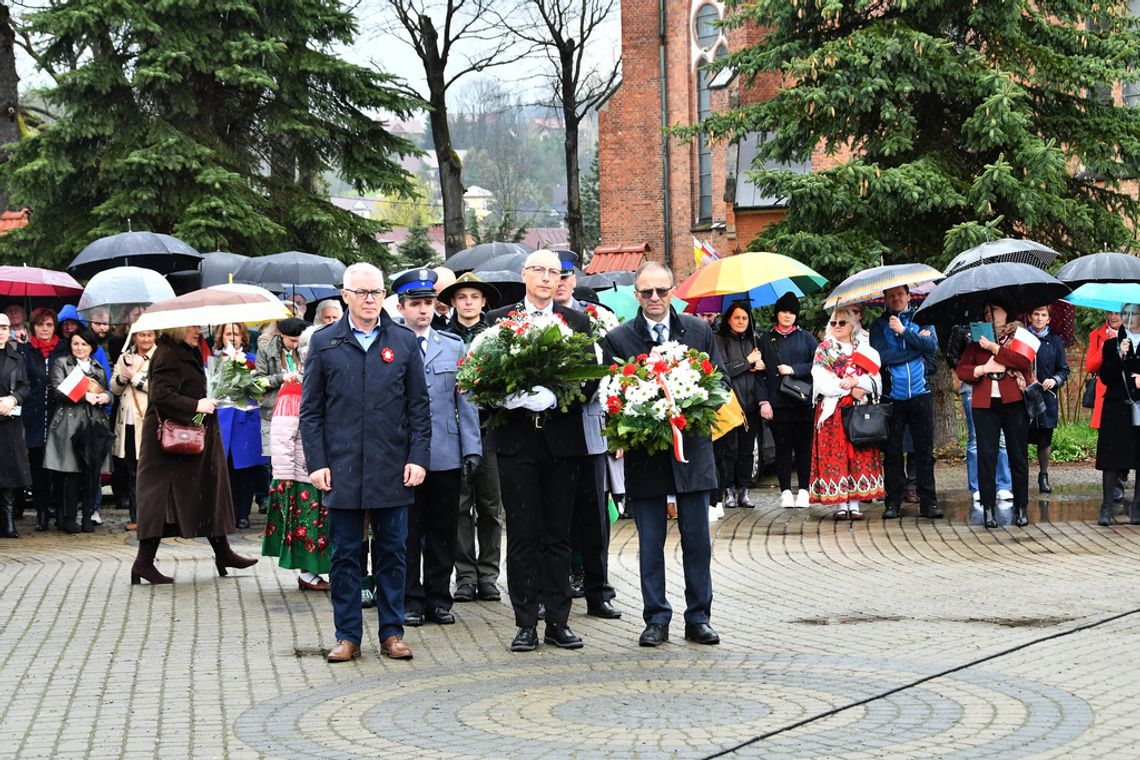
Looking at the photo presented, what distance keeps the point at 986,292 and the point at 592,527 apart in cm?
589

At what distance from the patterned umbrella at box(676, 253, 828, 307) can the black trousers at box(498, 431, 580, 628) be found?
6.39 metres


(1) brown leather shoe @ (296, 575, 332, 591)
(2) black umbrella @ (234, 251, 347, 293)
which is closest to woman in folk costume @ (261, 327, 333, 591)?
(1) brown leather shoe @ (296, 575, 332, 591)

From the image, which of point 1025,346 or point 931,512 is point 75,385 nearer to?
point 931,512

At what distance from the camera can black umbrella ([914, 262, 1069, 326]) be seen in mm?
13312

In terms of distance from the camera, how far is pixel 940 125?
20.8 meters

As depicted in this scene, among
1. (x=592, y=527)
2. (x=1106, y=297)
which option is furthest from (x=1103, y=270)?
(x=592, y=527)

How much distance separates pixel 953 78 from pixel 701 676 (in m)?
14.0

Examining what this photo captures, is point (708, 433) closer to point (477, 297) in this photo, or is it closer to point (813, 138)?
point (477, 297)

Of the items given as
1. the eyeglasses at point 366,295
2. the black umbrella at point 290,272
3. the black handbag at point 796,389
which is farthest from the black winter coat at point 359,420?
the black umbrella at point 290,272

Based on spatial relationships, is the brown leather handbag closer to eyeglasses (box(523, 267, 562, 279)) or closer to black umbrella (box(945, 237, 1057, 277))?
eyeglasses (box(523, 267, 562, 279))

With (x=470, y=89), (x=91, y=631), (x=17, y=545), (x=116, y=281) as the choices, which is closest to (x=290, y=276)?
(x=116, y=281)

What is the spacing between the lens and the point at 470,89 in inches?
3009

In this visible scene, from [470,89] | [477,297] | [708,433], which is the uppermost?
[470,89]

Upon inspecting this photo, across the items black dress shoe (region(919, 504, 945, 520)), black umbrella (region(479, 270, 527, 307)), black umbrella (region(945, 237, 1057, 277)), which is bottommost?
black dress shoe (region(919, 504, 945, 520))
